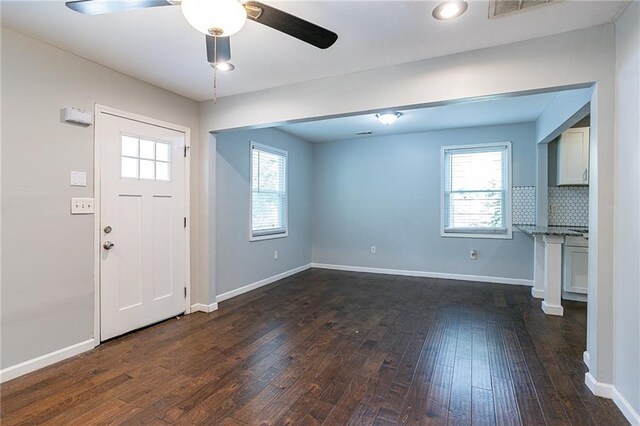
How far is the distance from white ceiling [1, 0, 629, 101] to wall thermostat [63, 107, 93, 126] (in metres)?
0.48

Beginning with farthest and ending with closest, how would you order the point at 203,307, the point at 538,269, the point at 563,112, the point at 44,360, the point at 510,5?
the point at 538,269 → the point at 203,307 → the point at 563,112 → the point at 44,360 → the point at 510,5

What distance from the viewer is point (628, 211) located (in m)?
1.87

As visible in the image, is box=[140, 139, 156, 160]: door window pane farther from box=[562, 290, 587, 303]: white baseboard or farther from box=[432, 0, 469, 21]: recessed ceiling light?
box=[562, 290, 587, 303]: white baseboard

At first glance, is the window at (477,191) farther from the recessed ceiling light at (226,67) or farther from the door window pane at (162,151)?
the door window pane at (162,151)

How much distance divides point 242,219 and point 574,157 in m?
4.70

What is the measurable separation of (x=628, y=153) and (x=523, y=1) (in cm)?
113

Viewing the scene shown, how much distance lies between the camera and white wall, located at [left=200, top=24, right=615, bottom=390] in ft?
6.74

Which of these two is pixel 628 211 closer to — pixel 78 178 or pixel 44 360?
pixel 78 178

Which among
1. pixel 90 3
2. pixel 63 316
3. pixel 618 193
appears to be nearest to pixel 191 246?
pixel 63 316

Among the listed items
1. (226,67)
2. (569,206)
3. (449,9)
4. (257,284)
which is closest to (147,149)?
(226,67)

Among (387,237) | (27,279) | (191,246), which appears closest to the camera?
(27,279)

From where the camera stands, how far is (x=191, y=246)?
12.0 ft

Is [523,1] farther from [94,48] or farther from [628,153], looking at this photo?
[94,48]

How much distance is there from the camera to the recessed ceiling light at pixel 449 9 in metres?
1.88
